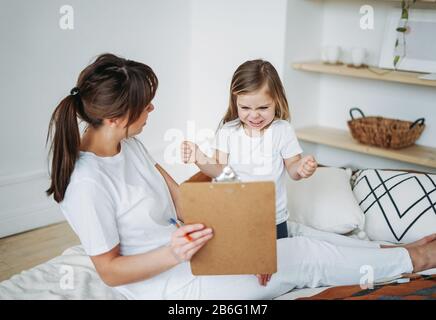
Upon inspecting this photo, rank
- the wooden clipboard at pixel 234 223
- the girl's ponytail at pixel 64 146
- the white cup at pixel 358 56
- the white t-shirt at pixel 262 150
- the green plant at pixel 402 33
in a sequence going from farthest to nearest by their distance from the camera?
the white cup at pixel 358 56
the green plant at pixel 402 33
the white t-shirt at pixel 262 150
the girl's ponytail at pixel 64 146
the wooden clipboard at pixel 234 223

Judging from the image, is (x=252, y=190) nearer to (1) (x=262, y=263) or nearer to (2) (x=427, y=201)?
(1) (x=262, y=263)

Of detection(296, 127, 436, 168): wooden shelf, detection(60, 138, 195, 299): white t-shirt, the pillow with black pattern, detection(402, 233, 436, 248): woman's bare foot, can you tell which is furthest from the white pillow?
detection(60, 138, 195, 299): white t-shirt

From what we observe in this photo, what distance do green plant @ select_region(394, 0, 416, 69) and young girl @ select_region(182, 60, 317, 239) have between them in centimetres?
97

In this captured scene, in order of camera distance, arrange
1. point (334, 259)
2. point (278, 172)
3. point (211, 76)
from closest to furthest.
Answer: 1. point (334, 259)
2. point (278, 172)
3. point (211, 76)

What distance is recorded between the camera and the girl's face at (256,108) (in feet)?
4.88

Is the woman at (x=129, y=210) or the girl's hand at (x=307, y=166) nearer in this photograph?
the woman at (x=129, y=210)

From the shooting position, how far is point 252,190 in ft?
3.56

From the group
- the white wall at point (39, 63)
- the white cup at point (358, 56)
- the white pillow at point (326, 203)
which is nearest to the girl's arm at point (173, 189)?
the white pillow at point (326, 203)

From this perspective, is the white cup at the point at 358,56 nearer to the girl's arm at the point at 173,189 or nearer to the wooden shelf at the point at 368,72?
the wooden shelf at the point at 368,72

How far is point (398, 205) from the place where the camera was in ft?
6.12

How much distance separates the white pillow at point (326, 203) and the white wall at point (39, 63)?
44.7 inches

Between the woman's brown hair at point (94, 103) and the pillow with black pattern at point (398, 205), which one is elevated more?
the woman's brown hair at point (94, 103)

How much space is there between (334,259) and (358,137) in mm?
1038

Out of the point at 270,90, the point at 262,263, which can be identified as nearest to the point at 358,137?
the point at 270,90
